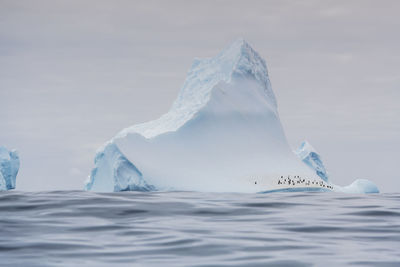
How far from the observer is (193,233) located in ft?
23.0

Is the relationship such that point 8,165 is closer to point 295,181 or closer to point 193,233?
point 295,181

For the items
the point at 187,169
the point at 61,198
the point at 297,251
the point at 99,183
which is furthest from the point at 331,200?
the point at 99,183

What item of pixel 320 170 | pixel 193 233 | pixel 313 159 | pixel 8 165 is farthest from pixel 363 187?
pixel 193 233

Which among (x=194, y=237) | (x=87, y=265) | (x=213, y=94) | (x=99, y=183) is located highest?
(x=213, y=94)

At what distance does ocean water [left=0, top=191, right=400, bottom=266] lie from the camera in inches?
214

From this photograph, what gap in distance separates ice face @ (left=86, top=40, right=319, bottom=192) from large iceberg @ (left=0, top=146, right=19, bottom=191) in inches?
316

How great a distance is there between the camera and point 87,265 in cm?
510

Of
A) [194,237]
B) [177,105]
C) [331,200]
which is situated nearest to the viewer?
[194,237]

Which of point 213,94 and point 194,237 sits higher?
point 213,94

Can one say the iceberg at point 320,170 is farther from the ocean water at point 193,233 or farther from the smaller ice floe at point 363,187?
the ocean water at point 193,233

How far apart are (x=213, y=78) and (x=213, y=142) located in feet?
12.3

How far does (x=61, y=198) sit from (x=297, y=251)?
22.1ft

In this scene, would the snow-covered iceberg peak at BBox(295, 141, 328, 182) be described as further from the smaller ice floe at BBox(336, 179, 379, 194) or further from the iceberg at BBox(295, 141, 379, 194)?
the smaller ice floe at BBox(336, 179, 379, 194)

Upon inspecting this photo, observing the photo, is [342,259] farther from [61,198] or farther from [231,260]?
[61,198]
